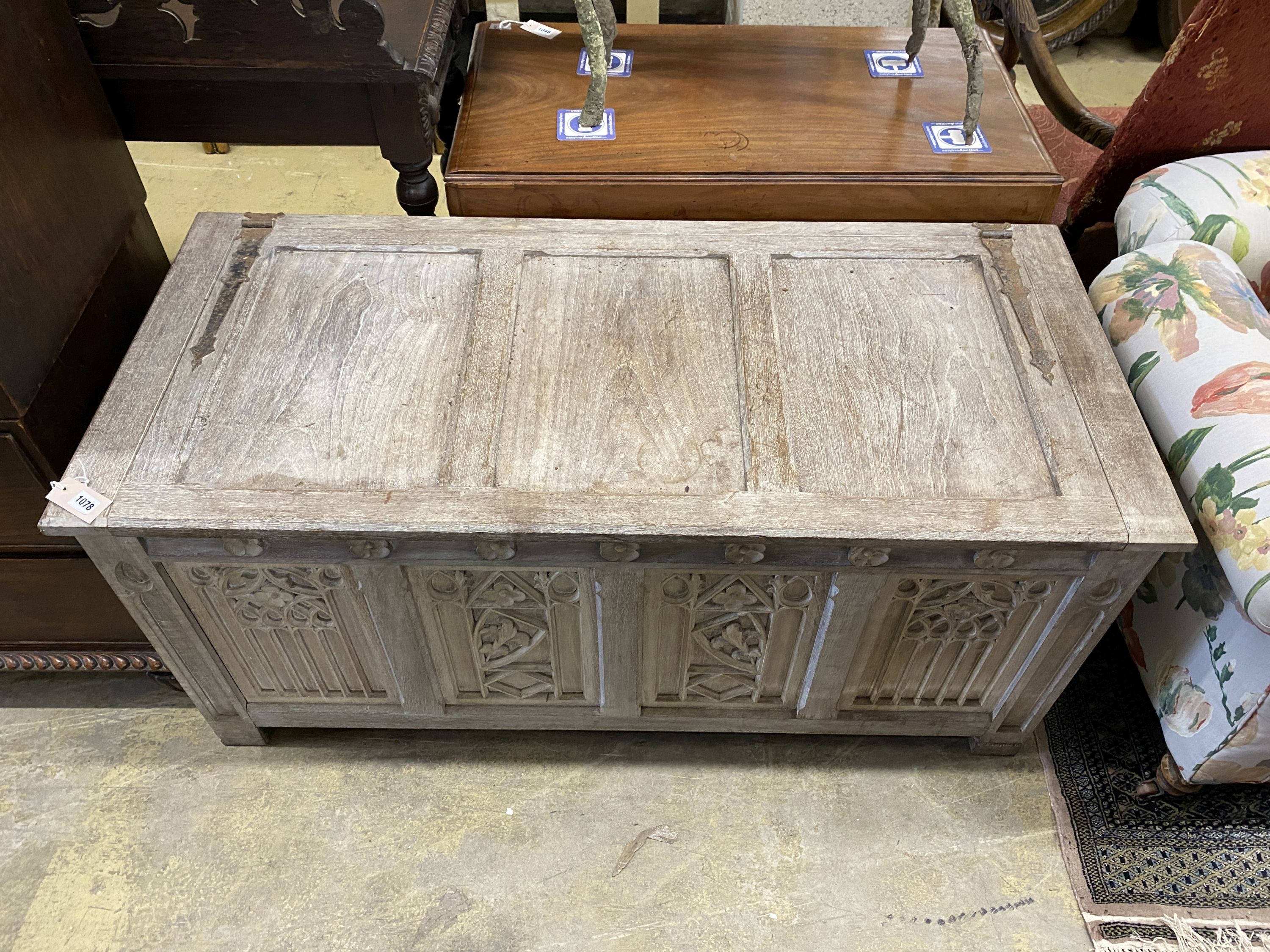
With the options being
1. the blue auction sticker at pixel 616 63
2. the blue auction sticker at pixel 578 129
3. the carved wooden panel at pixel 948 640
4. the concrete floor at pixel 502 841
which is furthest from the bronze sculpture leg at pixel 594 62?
the concrete floor at pixel 502 841

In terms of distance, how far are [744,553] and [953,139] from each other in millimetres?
904

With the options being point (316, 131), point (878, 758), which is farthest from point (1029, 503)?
point (316, 131)

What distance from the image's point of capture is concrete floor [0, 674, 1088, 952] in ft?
4.24

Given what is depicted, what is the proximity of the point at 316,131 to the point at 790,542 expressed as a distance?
105 centimetres

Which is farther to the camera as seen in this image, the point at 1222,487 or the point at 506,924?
the point at 506,924

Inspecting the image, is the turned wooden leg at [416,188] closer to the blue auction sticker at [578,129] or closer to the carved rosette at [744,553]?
the blue auction sticker at [578,129]

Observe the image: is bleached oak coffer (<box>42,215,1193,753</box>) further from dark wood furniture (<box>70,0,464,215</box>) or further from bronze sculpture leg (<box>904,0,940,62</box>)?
bronze sculpture leg (<box>904,0,940,62</box>)

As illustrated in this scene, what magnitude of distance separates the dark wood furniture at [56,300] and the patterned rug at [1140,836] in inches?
57.5

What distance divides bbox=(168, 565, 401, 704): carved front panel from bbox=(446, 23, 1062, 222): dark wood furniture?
0.68 meters

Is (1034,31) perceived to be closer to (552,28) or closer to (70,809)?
(552,28)

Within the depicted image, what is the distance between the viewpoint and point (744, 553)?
1.06 metres

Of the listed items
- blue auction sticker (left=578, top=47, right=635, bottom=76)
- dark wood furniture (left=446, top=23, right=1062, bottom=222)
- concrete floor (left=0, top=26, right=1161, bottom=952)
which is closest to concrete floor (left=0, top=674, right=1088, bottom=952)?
concrete floor (left=0, top=26, right=1161, bottom=952)

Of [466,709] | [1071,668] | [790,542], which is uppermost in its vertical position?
[790,542]

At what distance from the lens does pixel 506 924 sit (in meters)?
1.30
